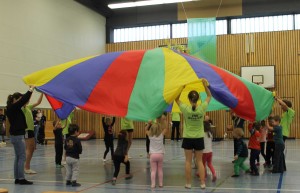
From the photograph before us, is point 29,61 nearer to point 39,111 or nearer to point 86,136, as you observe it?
point 39,111

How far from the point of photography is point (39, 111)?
646 inches

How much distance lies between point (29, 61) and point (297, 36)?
12354 millimetres

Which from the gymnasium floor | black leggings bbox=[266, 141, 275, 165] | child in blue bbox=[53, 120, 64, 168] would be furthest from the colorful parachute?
child in blue bbox=[53, 120, 64, 168]

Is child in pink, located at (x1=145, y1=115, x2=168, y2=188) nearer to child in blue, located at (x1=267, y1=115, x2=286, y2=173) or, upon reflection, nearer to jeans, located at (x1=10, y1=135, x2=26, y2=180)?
jeans, located at (x1=10, y1=135, x2=26, y2=180)

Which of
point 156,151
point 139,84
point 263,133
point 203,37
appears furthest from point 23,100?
point 203,37

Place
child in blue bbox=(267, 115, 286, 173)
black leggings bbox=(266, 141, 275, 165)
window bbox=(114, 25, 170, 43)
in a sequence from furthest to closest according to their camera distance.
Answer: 1. window bbox=(114, 25, 170, 43)
2. black leggings bbox=(266, 141, 275, 165)
3. child in blue bbox=(267, 115, 286, 173)

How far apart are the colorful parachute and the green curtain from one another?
10.5m

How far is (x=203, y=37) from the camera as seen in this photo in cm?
1773

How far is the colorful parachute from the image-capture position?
621cm

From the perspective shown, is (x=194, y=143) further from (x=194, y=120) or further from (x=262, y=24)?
(x=262, y=24)

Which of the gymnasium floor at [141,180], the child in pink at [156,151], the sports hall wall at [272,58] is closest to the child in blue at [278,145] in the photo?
the gymnasium floor at [141,180]

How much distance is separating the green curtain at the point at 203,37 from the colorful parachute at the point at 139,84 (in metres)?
10.5

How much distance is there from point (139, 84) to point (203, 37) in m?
11.8

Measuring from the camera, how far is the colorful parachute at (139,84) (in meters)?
6.21
